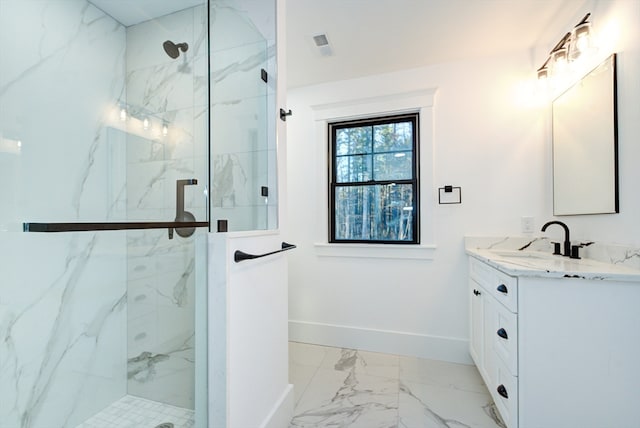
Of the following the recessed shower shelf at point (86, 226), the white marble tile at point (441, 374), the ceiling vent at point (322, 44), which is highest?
the ceiling vent at point (322, 44)

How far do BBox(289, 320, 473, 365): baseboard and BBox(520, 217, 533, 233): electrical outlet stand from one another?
97 centimetres

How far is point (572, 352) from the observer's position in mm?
1226

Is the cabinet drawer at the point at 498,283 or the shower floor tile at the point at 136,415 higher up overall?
the cabinet drawer at the point at 498,283

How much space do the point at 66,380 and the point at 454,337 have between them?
2.47 metres

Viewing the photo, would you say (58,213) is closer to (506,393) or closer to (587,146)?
(506,393)

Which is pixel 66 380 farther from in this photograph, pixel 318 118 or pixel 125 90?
pixel 318 118

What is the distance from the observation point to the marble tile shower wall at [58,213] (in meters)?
1.20

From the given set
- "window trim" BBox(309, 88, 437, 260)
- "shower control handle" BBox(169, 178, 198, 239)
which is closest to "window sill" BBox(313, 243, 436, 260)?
"window trim" BBox(309, 88, 437, 260)

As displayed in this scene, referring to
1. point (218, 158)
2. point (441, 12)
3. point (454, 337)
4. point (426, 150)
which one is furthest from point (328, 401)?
point (441, 12)

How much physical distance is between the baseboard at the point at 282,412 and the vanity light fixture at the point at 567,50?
8.40 ft

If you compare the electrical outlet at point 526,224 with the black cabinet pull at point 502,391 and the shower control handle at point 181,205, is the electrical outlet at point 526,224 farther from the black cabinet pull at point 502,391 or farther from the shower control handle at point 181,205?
the shower control handle at point 181,205

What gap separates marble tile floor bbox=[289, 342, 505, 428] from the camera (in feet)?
5.17

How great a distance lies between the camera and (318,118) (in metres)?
2.63

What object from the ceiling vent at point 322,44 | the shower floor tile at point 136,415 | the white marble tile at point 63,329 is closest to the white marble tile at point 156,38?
the ceiling vent at point 322,44
